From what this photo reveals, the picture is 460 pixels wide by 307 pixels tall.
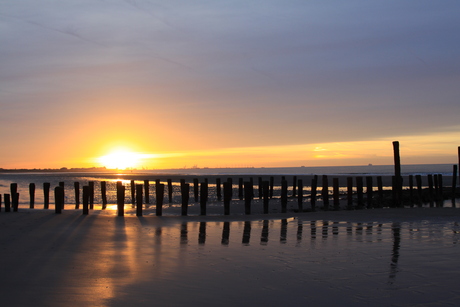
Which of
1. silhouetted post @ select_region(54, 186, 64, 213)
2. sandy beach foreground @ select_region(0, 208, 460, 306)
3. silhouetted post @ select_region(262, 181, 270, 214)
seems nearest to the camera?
sandy beach foreground @ select_region(0, 208, 460, 306)

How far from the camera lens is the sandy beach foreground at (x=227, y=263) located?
20.7ft

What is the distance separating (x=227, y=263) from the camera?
28.2 feet

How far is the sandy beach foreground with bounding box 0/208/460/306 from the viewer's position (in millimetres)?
6324

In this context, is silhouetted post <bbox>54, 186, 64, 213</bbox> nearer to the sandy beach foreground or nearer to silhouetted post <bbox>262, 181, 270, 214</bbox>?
the sandy beach foreground

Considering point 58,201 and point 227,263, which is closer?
point 227,263

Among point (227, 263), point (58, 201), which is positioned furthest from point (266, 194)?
point (227, 263)

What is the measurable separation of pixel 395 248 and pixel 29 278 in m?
7.41

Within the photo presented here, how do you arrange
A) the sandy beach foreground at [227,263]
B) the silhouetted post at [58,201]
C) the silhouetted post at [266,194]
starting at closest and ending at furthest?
the sandy beach foreground at [227,263]
the silhouetted post at [58,201]
the silhouetted post at [266,194]

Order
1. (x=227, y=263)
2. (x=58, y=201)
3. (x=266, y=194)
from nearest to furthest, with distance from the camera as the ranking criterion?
(x=227, y=263), (x=58, y=201), (x=266, y=194)

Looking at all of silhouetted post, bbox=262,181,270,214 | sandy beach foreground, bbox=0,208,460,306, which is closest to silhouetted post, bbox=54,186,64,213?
sandy beach foreground, bbox=0,208,460,306

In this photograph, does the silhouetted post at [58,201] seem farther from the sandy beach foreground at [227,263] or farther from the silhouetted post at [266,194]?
the silhouetted post at [266,194]

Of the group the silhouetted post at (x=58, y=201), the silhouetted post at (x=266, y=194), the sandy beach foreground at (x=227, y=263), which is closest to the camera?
the sandy beach foreground at (x=227, y=263)

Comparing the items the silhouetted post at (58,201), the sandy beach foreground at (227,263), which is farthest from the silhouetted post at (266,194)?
→ the silhouetted post at (58,201)

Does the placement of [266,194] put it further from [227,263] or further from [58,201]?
[227,263]
